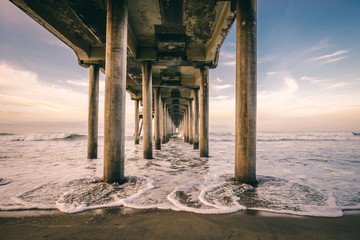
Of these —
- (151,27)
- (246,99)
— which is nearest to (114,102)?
(246,99)

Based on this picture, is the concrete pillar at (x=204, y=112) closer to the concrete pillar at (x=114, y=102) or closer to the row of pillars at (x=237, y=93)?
the row of pillars at (x=237, y=93)

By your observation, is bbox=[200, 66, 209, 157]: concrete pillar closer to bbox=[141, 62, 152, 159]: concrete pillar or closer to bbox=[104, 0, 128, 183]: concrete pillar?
bbox=[141, 62, 152, 159]: concrete pillar

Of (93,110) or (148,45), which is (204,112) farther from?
(93,110)

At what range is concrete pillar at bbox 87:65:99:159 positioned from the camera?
802cm

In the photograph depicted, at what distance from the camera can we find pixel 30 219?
233 cm

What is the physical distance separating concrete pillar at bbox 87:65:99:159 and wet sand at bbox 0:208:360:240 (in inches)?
232


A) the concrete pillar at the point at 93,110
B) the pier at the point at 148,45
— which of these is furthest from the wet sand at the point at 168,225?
the concrete pillar at the point at 93,110

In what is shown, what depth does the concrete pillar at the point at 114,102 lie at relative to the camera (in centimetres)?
393

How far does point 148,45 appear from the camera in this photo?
8.66m

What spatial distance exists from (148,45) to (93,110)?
4.21 meters

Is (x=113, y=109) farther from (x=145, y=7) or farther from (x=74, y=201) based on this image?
(x=145, y=7)

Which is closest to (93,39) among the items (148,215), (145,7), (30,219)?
(145,7)

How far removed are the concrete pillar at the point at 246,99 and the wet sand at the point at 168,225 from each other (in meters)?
1.56

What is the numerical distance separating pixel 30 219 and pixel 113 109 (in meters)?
2.32
